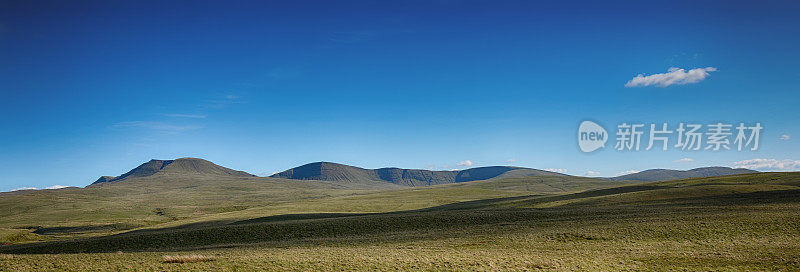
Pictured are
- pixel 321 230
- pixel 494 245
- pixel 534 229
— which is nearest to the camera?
pixel 494 245

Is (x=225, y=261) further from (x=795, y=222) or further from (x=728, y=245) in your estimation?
(x=795, y=222)

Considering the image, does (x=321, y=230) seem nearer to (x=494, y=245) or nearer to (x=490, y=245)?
(x=490, y=245)

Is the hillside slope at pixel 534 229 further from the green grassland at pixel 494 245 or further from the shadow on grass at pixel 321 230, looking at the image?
the green grassland at pixel 494 245

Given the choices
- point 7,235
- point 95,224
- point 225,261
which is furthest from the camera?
point 95,224

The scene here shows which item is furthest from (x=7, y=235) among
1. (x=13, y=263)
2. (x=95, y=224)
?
(x=13, y=263)

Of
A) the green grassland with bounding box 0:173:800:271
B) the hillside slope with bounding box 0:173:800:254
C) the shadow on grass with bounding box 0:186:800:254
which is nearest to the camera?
the green grassland with bounding box 0:173:800:271

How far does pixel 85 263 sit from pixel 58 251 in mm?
28606

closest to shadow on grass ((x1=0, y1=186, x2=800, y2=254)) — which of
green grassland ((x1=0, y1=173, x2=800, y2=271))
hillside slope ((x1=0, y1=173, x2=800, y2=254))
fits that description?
hillside slope ((x1=0, y1=173, x2=800, y2=254))

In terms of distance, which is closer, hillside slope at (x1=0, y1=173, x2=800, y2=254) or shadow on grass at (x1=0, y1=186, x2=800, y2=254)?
hillside slope at (x1=0, y1=173, x2=800, y2=254)

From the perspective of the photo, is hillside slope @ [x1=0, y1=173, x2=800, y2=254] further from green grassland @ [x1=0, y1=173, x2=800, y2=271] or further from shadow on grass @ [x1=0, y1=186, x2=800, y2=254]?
green grassland @ [x1=0, y1=173, x2=800, y2=271]

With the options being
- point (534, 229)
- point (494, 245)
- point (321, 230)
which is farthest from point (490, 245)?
point (321, 230)

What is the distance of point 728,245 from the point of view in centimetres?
3045

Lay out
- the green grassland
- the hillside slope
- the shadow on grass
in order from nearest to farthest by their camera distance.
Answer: the green grassland, the hillside slope, the shadow on grass

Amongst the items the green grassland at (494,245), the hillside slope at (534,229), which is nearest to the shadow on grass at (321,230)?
the hillside slope at (534,229)
